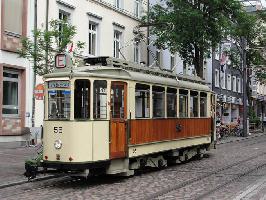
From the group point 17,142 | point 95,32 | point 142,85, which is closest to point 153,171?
point 142,85

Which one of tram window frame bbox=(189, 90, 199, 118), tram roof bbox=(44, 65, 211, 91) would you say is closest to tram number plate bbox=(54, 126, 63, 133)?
tram roof bbox=(44, 65, 211, 91)

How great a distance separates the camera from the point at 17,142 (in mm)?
22141

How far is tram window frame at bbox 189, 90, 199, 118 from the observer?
18.7 m

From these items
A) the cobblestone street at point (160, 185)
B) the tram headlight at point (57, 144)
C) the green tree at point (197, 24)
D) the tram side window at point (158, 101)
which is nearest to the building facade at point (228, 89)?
the green tree at point (197, 24)

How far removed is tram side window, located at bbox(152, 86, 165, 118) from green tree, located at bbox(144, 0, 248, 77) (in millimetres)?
12594

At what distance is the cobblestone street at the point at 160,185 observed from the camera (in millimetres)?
11094

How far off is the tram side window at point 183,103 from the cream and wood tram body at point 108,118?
2.29 feet

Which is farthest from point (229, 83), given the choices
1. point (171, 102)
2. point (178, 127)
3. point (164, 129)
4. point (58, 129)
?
point (58, 129)

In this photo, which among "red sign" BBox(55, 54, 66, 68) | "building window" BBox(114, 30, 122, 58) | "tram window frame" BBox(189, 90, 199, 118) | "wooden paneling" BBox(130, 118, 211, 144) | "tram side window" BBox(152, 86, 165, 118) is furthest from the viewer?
"building window" BBox(114, 30, 122, 58)

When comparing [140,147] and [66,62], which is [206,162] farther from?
[66,62]

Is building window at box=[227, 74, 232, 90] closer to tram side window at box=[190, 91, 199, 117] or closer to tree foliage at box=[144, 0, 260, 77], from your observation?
tree foliage at box=[144, 0, 260, 77]

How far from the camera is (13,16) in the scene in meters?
22.3

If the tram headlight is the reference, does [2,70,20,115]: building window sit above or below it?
above

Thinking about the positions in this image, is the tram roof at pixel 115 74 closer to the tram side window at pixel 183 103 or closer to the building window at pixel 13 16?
the tram side window at pixel 183 103
